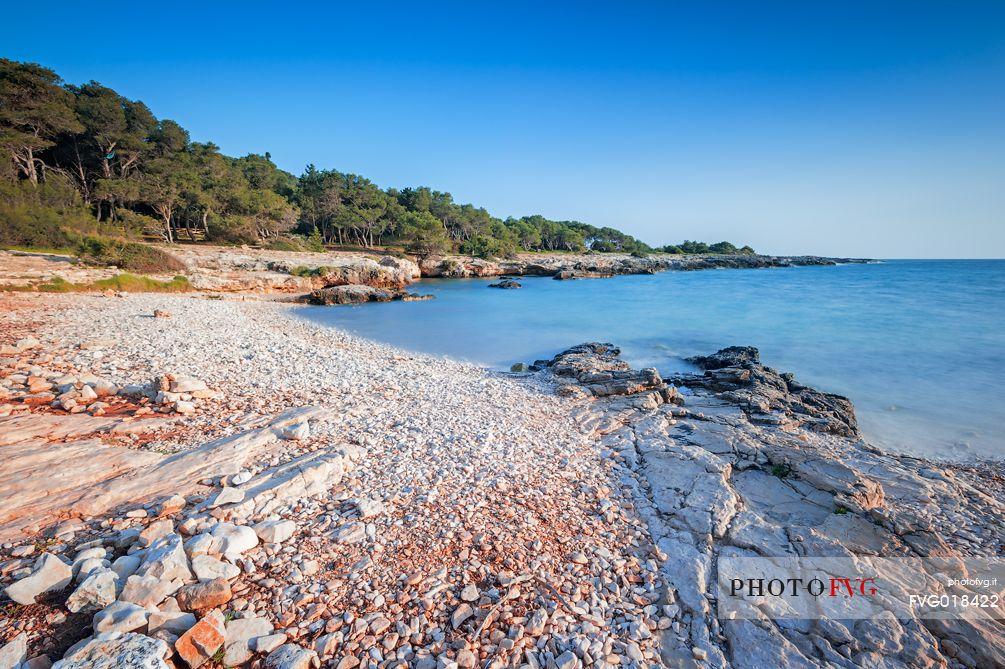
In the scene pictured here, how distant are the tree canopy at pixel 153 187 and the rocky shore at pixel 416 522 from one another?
101 feet

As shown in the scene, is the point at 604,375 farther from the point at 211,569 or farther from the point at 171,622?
the point at 171,622

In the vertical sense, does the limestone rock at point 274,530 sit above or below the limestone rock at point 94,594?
below

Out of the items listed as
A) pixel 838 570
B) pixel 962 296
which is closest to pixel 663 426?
pixel 838 570

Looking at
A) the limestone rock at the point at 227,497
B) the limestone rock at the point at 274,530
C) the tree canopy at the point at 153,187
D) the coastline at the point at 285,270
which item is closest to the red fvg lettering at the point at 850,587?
the limestone rock at the point at 274,530

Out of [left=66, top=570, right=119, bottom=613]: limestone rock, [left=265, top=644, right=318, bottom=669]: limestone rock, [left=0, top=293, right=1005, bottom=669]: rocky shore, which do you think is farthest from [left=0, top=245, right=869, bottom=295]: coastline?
[left=265, top=644, right=318, bottom=669]: limestone rock

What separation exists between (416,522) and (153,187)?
50.9 m

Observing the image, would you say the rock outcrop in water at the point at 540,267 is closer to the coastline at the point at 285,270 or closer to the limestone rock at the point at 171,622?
the coastline at the point at 285,270

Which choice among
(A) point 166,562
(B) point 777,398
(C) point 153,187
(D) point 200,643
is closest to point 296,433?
(A) point 166,562

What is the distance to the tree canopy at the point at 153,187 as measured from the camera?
32125mm

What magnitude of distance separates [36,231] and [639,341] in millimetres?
36759

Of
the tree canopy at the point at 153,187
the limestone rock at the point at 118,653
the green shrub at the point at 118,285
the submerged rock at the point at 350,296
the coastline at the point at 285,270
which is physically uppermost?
the tree canopy at the point at 153,187

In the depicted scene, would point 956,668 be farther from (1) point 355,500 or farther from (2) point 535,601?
(1) point 355,500

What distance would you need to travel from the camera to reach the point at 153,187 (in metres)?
38.8

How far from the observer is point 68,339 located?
9.70m
